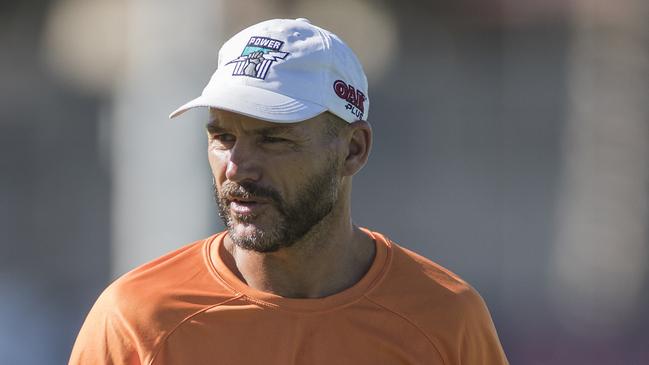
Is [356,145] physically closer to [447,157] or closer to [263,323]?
[263,323]

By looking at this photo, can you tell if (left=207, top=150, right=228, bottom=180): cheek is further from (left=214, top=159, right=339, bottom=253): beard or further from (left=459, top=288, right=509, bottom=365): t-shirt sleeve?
(left=459, top=288, right=509, bottom=365): t-shirt sleeve

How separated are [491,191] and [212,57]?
59.4 inches

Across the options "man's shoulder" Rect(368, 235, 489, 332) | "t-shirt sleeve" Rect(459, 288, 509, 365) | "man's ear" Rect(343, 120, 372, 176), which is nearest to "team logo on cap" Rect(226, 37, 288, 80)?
"man's ear" Rect(343, 120, 372, 176)

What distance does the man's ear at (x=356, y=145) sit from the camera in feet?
8.82

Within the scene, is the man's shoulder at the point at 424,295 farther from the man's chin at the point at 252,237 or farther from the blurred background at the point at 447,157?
the blurred background at the point at 447,157

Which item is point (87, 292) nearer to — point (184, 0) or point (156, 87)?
point (156, 87)

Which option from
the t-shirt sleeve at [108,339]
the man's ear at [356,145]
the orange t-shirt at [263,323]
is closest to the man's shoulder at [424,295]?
the orange t-shirt at [263,323]

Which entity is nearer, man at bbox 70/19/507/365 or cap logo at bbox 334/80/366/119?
man at bbox 70/19/507/365

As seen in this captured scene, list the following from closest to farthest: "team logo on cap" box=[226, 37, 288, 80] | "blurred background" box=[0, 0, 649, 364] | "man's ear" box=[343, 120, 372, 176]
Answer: "team logo on cap" box=[226, 37, 288, 80] < "man's ear" box=[343, 120, 372, 176] < "blurred background" box=[0, 0, 649, 364]

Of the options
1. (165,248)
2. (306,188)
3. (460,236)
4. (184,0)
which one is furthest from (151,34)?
(306,188)

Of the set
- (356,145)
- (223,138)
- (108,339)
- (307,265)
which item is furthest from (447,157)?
(108,339)

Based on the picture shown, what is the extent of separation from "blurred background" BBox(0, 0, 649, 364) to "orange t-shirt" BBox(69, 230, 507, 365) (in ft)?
9.17

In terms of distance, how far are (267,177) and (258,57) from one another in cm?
29

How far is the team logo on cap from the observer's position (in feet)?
8.37
